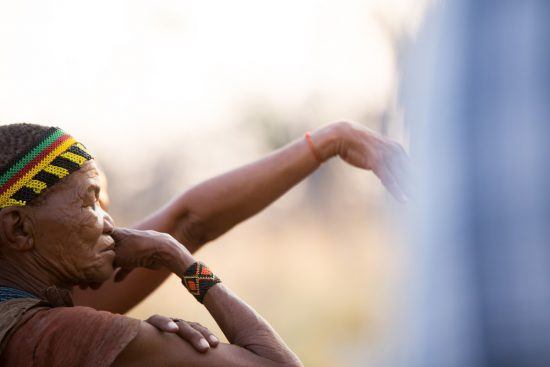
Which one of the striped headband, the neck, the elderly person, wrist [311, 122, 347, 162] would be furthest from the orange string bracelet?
the neck

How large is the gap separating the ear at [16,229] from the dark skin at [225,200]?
0.95m

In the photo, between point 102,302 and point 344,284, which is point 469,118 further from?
point 344,284

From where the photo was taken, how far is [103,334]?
2.57 m

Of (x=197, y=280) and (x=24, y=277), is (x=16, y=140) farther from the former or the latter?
(x=197, y=280)

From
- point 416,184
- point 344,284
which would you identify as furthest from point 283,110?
point 416,184

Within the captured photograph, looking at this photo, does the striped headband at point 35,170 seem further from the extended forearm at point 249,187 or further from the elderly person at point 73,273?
the extended forearm at point 249,187

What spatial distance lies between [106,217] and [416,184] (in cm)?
99

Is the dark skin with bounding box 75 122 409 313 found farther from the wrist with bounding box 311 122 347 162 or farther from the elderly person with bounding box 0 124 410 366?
the elderly person with bounding box 0 124 410 366

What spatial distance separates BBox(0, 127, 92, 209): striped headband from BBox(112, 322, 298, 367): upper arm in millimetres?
520

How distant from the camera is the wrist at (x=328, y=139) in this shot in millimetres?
3609

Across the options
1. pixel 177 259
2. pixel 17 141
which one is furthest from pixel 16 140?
pixel 177 259

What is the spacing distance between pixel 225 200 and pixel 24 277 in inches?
42.8

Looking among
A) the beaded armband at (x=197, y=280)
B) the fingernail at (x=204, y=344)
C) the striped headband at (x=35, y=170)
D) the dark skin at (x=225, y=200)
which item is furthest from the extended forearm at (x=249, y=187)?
the fingernail at (x=204, y=344)

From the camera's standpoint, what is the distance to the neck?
2811mm
